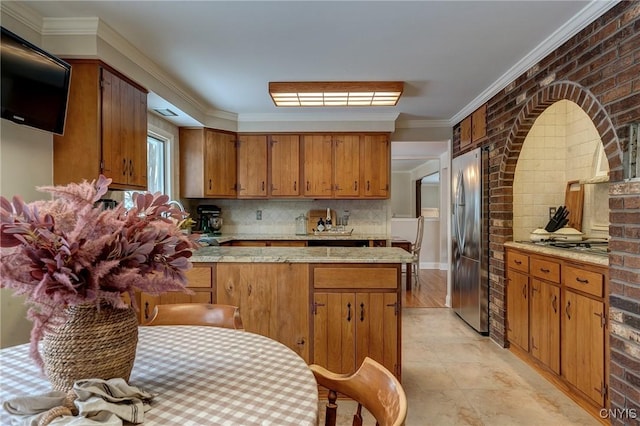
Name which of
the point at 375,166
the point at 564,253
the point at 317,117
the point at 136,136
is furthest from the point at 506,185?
the point at 136,136

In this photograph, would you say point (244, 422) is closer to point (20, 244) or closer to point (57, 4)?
point (20, 244)

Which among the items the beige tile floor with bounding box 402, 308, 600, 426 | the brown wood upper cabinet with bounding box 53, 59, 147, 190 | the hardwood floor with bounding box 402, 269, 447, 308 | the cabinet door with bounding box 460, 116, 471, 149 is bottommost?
the beige tile floor with bounding box 402, 308, 600, 426

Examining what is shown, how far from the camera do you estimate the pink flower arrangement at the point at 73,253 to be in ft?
2.49

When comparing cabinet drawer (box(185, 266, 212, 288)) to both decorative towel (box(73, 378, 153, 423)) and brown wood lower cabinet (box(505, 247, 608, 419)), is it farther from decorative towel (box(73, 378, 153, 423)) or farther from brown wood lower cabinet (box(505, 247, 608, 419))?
brown wood lower cabinet (box(505, 247, 608, 419))

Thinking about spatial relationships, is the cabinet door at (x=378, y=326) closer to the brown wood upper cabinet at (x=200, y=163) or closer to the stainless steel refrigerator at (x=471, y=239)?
the stainless steel refrigerator at (x=471, y=239)

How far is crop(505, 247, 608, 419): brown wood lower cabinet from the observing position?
2.08m

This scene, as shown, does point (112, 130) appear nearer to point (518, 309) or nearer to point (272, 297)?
point (272, 297)

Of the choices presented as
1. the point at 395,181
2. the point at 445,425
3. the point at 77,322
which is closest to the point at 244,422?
the point at 77,322

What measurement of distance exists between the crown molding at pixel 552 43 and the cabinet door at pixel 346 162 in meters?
1.54

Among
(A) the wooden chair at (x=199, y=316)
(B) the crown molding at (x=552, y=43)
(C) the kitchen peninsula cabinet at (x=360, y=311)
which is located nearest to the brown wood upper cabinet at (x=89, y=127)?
(A) the wooden chair at (x=199, y=316)

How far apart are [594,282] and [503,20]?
1.70m

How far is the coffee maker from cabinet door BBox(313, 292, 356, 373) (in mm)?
2724

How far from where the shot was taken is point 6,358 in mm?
1130

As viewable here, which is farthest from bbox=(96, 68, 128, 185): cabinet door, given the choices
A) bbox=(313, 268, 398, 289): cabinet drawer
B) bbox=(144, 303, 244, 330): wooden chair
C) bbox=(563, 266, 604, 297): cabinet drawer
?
bbox=(563, 266, 604, 297): cabinet drawer
